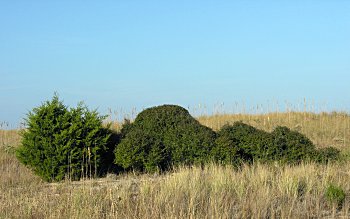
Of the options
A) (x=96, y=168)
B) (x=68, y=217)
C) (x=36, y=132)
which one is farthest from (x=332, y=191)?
(x=36, y=132)

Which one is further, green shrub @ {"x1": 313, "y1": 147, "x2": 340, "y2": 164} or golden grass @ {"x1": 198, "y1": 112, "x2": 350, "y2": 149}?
golden grass @ {"x1": 198, "y1": 112, "x2": 350, "y2": 149}

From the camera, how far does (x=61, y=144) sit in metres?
11.9

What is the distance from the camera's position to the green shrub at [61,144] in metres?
11.8

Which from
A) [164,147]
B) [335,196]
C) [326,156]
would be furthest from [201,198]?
[326,156]

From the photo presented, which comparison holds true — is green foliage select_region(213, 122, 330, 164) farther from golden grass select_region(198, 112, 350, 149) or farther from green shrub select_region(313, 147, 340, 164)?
golden grass select_region(198, 112, 350, 149)

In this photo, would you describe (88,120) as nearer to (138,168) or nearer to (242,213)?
(138,168)

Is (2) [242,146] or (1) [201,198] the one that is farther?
(2) [242,146]

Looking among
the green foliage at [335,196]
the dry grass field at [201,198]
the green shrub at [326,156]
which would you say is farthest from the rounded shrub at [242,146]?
the green foliage at [335,196]

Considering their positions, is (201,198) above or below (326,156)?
below

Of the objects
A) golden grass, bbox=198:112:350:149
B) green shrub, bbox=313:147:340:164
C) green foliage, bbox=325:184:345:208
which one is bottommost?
green foliage, bbox=325:184:345:208

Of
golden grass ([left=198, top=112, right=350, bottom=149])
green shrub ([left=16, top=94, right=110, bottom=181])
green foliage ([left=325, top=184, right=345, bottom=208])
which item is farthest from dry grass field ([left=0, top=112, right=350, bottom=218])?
golden grass ([left=198, top=112, right=350, bottom=149])

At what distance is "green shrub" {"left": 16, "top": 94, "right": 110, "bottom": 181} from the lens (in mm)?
11758

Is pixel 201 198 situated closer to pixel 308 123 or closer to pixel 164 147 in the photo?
pixel 164 147

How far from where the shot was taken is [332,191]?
7965 mm
